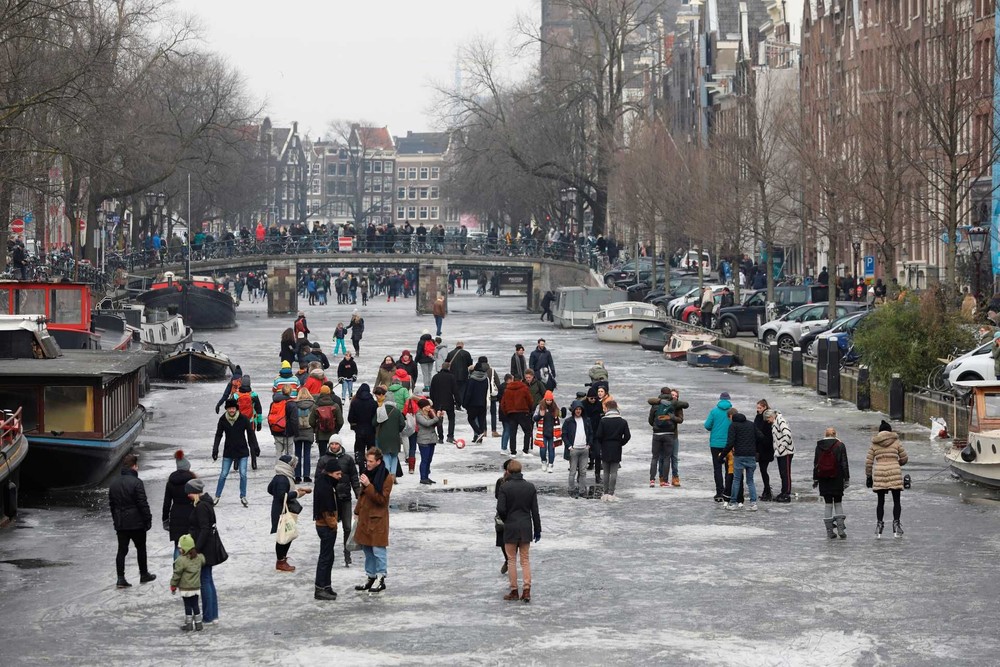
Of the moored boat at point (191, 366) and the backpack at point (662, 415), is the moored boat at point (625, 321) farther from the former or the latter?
the backpack at point (662, 415)

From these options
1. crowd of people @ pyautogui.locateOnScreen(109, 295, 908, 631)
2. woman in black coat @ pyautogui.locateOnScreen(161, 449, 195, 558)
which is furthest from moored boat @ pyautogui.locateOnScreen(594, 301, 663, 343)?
woman in black coat @ pyautogui.locateOnScreen(161, 449, 195, 558)

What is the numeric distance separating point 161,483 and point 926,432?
1390 centimetres

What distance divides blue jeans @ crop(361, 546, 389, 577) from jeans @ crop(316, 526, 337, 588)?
0.36m

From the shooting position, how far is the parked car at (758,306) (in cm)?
6000

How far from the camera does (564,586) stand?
1930cm

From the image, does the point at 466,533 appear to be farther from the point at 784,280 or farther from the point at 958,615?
the point at 784,280

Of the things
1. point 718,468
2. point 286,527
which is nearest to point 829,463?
point 718,468

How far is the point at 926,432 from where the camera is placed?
33812 mm

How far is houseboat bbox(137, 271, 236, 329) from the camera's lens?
74.4 meters

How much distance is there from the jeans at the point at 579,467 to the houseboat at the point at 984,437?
5.48m

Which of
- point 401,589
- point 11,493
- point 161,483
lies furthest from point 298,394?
point 401,589

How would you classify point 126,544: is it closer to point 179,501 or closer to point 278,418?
point 179,501

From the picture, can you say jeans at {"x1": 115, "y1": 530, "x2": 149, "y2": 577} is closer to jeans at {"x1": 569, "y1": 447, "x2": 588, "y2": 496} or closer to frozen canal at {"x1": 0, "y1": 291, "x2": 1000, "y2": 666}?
frozen canal at {"x1": 0, "y1": 291, "x2": 1000, "y2": 666}

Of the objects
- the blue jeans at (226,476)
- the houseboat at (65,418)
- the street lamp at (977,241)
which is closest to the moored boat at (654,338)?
the street lamp at (977,241)
